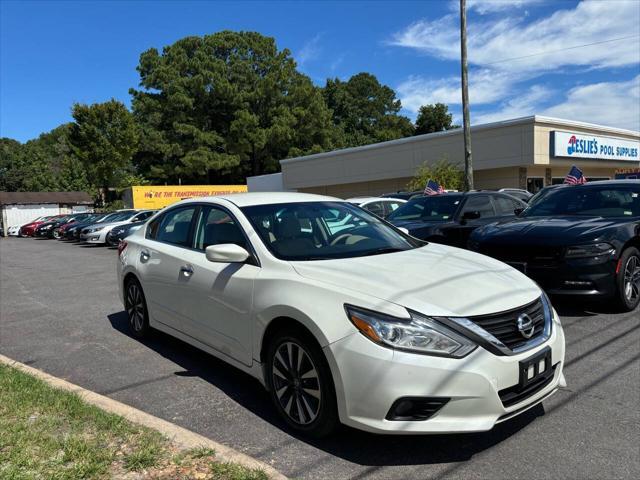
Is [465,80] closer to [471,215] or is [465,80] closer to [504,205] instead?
[504,205]

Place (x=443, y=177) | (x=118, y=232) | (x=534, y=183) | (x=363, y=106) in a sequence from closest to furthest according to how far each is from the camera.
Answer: (x=118, y=232) → (x=443, y=177) → (x=534, y=183) → (x=363, y=106)

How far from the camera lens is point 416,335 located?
9.82ft

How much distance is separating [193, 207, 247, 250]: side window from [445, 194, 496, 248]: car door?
5.25 metres

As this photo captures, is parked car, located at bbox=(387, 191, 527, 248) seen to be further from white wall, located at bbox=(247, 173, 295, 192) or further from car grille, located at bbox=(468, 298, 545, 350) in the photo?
white wall, located at bbox=(247, 173, 295, 192)

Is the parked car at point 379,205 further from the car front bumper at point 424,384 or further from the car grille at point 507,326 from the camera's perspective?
the car front bumper at point 424,384

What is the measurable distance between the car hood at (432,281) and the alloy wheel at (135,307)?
8.88 ft

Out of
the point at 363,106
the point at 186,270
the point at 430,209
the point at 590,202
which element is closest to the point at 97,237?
the point at 430,209

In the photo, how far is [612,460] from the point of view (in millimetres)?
3121

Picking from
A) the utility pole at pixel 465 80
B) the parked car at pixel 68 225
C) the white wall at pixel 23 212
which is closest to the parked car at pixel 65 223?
the parked car at pixel 68 225

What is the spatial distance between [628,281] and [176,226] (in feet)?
17.3

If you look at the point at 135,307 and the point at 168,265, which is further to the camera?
the point at 135,307

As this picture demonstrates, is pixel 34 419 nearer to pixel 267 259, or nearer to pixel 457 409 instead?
pixel 267 259

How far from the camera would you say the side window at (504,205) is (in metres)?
10.2

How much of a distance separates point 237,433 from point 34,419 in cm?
137
